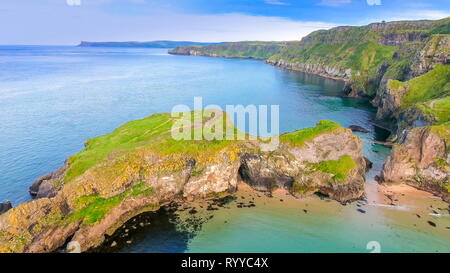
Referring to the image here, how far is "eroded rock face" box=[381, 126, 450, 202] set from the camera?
5247 centimetres

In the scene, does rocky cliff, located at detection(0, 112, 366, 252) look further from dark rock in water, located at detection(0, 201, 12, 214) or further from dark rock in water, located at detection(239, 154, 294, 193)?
dark rock in water, located at detection(0, 201, 12, 214)

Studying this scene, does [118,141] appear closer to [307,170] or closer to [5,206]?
[5,206]

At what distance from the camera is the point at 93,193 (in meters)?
41.9

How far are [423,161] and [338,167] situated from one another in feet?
54.0

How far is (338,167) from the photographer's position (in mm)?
51062

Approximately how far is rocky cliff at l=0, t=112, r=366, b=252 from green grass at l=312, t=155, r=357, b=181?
15 cm

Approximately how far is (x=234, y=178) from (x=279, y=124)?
42.6m

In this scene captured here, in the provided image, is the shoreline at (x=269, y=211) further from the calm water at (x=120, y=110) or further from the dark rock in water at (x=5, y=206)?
the dark rock in water at (x=5, y=206)

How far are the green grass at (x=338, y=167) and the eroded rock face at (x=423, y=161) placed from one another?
9045mm

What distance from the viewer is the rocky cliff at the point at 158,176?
125ft

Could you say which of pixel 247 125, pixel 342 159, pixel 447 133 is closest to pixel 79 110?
pixel 247 125

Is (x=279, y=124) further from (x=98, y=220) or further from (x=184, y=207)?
(x=98, y=220)

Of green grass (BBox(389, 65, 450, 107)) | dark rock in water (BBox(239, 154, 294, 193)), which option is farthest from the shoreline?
green grass (BBox(389, 65, 450, 107))

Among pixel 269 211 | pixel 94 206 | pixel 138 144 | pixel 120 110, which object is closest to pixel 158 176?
pixel 138 144
